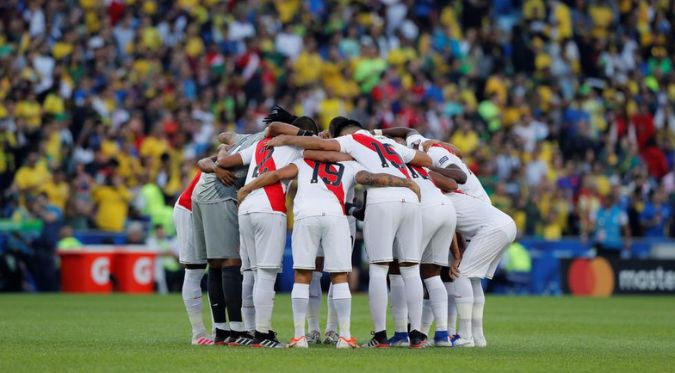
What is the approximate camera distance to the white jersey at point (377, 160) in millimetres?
13133

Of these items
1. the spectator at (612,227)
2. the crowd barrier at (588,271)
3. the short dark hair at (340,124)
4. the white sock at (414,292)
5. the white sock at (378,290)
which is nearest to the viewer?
the white sock at (378,290)

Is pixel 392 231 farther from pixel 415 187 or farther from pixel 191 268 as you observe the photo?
pixel 191 268

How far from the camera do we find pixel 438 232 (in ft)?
44.8

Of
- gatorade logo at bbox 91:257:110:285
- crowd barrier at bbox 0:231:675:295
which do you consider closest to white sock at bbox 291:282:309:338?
gatorade logo at bbox 91:257:110:285

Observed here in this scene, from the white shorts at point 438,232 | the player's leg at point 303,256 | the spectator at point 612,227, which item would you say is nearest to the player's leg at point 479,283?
the white shorts at point 438,232

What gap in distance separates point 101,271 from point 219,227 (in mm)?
13094

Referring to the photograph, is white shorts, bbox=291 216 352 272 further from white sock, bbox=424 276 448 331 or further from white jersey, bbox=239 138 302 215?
white sock, bbox=424 276 448 331

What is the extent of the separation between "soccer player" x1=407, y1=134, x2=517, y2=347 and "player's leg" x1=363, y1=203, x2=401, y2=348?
3.43ft

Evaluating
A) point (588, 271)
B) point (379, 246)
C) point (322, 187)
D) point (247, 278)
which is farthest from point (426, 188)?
point (588, 271)

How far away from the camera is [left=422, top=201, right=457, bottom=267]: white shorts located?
44.5 ft

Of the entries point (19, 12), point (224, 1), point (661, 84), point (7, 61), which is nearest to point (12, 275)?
point (7, 61)

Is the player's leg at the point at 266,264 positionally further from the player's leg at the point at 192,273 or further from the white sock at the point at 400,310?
the white sock at the point at 400,310

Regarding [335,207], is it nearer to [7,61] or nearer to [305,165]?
[305,165]

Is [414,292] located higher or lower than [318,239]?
lower
